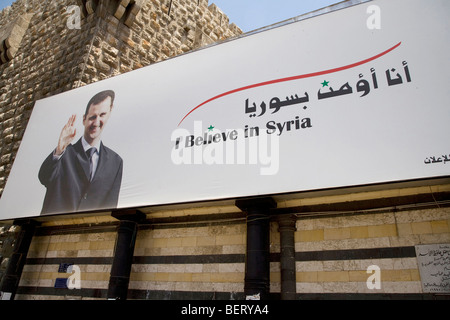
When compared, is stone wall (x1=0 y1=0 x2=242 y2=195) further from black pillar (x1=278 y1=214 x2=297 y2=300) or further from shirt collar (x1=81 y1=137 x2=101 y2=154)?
black pillar (x1=278 y1=214 x2=297 y2=300)

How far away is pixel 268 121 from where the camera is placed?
5.04 m

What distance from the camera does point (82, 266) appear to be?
6.38m

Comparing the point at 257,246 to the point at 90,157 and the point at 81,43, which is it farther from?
the point at 81,43

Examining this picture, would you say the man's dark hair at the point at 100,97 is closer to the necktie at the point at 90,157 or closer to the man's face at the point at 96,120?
the man's face at the point at 96,120

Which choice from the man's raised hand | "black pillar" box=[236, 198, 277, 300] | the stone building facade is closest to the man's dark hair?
the man's raised hand

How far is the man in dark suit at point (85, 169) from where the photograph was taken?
603 centimetres

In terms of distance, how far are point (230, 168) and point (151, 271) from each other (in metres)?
2.34

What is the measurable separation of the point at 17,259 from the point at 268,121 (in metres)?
6.05

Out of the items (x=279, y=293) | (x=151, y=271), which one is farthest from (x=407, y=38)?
(x=151, y=271)

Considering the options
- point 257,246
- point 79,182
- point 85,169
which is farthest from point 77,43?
point 257,246

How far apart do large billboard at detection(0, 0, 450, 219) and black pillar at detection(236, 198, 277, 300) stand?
26cm

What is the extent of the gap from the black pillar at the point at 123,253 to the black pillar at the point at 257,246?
2149 mm

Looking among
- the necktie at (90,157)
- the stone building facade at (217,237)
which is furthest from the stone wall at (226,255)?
the necktie at (90,157)

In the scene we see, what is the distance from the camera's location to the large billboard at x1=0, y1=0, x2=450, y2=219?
423 cm
